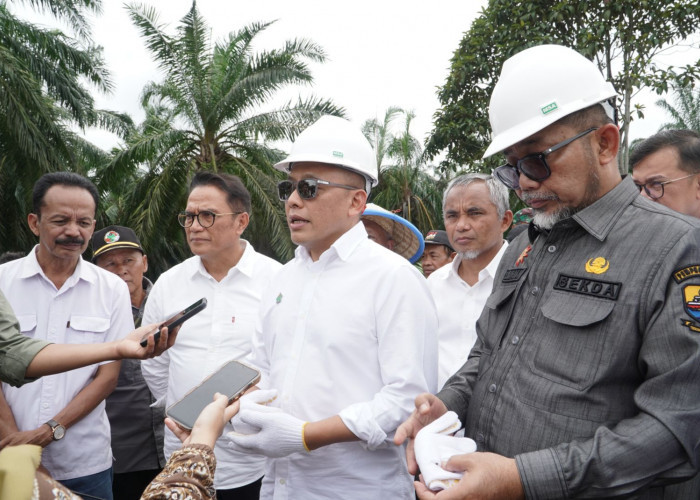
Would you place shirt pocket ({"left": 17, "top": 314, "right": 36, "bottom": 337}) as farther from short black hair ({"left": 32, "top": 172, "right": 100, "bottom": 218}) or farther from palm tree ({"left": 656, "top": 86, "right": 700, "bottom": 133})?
palm tree ({"left": 656, "top": 86, "right": 700, "bottom": 133})

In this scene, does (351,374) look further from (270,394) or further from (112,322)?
(112,322)

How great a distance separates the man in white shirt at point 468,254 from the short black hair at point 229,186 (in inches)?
58.0

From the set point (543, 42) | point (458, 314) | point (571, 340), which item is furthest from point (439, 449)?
point (543, 42)

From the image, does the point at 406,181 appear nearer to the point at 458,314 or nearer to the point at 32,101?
the point at 32,101

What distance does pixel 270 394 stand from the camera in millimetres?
2521

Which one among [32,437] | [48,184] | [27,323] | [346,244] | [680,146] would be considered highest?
[48,184]

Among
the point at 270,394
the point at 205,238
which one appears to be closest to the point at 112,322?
the point at 205,238

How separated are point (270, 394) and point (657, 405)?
5.15 ft

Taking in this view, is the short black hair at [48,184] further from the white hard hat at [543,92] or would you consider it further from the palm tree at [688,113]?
the palm tree at [688,113]

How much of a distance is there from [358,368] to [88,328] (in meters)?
1.99

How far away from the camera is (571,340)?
1.74 m

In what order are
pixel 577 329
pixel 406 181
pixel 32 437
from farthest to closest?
1. pixel 406 181
2. pixel 32 437
3. pixel 577 329

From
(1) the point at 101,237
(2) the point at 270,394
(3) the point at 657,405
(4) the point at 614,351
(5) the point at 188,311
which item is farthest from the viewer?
(1) the point at 101,237

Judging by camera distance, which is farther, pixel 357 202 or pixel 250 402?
pixel 357 202
